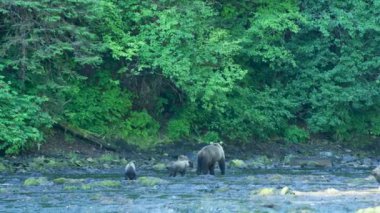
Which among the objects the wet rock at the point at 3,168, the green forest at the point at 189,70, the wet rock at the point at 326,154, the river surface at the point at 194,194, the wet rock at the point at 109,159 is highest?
the green forest at the point at 189,70

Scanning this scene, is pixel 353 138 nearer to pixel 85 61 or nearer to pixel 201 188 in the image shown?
pixel 85 61

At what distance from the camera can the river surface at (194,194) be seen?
19.0 metres

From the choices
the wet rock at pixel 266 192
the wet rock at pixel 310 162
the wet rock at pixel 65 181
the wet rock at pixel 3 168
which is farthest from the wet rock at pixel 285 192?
the wet rock at pixel 310 162

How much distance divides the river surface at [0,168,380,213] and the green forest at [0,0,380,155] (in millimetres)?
3517

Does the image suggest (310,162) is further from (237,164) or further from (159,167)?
(159,167)

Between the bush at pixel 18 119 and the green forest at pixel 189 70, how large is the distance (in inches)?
1.4

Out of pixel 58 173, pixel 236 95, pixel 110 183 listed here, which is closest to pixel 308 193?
pixel 110 183

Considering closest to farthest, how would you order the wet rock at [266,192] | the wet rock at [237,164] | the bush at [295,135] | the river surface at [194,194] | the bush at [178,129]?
the river surface at [194,194], the wet rock at [266,192], the wet rock at [237,164], the bush at [178,129], the bush at [295,135]

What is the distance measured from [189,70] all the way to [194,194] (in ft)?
32.9

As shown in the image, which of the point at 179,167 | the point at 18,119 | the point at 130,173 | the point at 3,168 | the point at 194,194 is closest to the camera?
the point at 194,194

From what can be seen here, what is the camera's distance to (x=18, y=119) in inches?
1074

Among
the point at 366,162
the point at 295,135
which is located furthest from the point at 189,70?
the point at 366,162

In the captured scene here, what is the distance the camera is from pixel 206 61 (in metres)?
31.8

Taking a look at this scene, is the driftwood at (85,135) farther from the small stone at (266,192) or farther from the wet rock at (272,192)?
the small stone at (266,192)
